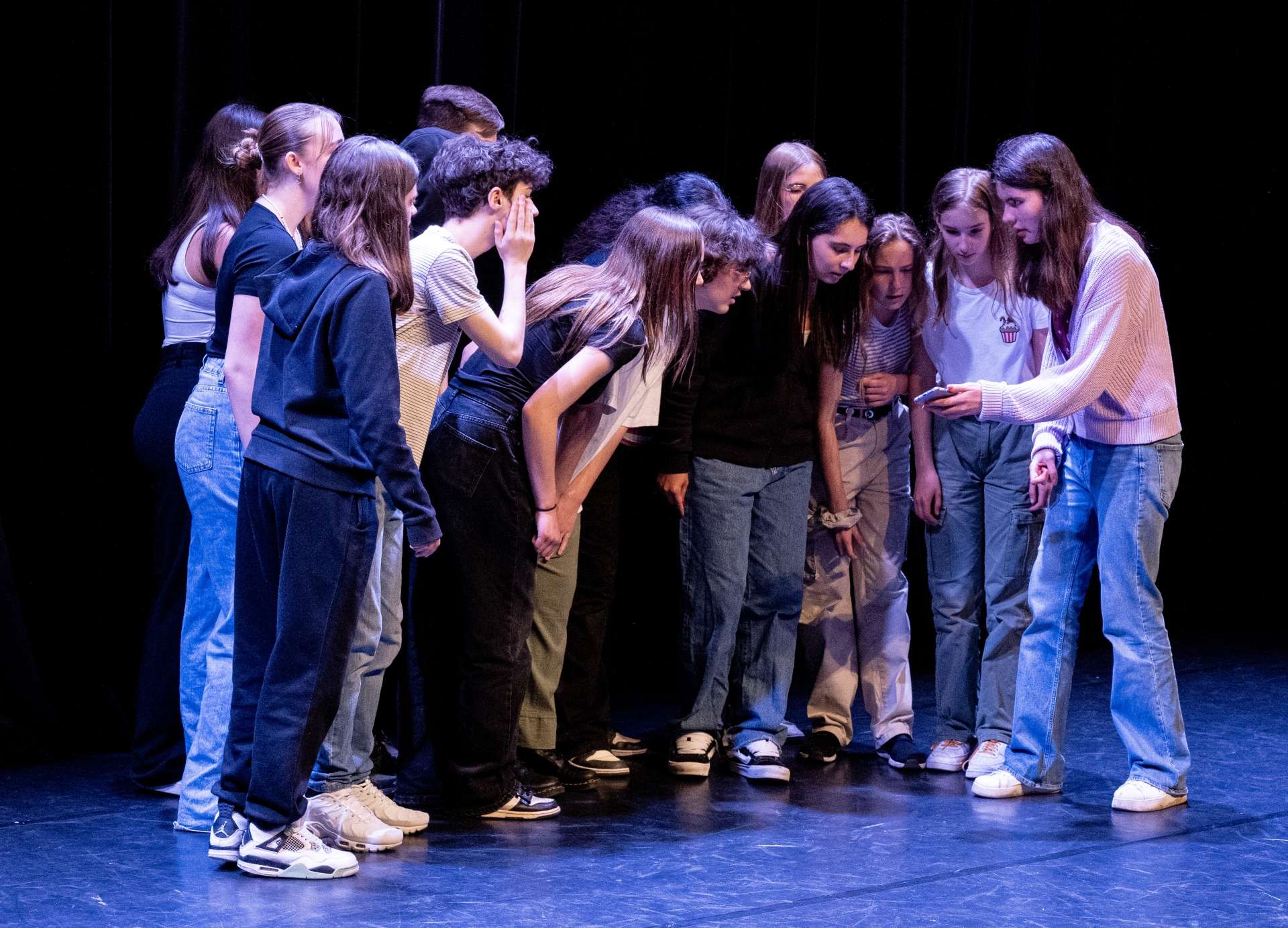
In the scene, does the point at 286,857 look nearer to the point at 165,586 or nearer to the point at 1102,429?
the point at 165,586

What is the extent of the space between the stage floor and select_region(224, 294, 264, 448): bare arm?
2.72 feet

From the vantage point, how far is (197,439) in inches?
116

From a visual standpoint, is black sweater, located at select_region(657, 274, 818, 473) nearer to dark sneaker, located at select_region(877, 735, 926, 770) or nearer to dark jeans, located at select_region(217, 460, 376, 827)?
dark sneaker, located at select_region(877, 735, 926, 770)

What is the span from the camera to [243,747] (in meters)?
2.70

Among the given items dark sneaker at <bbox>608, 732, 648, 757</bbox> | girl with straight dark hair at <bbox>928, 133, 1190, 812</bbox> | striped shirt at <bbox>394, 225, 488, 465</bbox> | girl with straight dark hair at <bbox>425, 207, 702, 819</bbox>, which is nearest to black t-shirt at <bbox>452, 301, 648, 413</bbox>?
girl with straight dark hair at <bbox>425, 207, 702, 819</bbox>

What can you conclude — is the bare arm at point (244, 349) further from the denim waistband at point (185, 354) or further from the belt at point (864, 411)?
the belt at point (864, 411)

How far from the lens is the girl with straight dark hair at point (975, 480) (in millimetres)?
3531

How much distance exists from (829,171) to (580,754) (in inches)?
88.3

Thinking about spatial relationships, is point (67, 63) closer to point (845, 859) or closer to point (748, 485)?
point (748, 485)

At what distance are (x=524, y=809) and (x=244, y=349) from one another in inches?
A: 42.8

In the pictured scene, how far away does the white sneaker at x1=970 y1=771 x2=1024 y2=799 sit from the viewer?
3.35m

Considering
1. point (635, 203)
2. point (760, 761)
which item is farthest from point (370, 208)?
point (760, 761)

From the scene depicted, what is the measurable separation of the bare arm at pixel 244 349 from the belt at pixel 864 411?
1.49 m

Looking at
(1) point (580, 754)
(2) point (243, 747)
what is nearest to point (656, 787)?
(1) point (580, 754)
